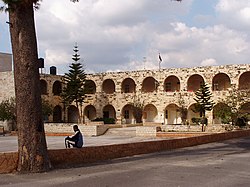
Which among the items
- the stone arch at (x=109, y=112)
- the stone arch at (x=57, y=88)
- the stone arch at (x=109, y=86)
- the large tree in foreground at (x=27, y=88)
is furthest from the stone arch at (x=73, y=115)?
the large tree in foreground at (x=27, y=88)

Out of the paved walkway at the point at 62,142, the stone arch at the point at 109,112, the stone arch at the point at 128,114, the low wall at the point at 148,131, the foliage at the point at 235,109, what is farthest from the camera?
the stone arch at the point at 109,112

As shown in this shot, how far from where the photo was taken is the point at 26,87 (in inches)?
372

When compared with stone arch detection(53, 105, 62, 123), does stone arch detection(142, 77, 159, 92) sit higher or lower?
higher

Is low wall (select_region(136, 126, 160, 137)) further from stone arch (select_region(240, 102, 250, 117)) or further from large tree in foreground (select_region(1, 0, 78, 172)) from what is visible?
large tree in foreground (select_region(1, 0, 78, 172))

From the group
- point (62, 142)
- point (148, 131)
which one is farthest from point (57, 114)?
point (62, 142)

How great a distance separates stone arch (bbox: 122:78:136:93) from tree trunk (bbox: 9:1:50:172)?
1277 inches

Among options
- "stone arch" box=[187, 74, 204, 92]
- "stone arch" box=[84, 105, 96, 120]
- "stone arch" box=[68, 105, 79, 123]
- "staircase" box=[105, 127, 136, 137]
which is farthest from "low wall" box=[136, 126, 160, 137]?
"stone arch" box=[68, 105, 79, 123]

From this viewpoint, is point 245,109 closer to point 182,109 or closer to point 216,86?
point 216,86

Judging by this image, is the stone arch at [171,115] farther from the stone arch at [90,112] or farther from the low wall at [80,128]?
the low wall at [80,128]

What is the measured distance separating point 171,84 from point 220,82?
16.6 feet

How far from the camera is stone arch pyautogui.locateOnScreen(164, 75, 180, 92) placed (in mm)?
39219

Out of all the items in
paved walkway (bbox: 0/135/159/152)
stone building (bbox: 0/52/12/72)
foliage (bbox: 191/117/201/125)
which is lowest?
paved walkway (bbox: 0/135/159/152)

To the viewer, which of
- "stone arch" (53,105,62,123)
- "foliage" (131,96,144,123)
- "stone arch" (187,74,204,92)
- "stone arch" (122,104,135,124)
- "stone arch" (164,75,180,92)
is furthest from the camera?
"stone arch" (53,105,62,123)

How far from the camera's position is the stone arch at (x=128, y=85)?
42.0 m
